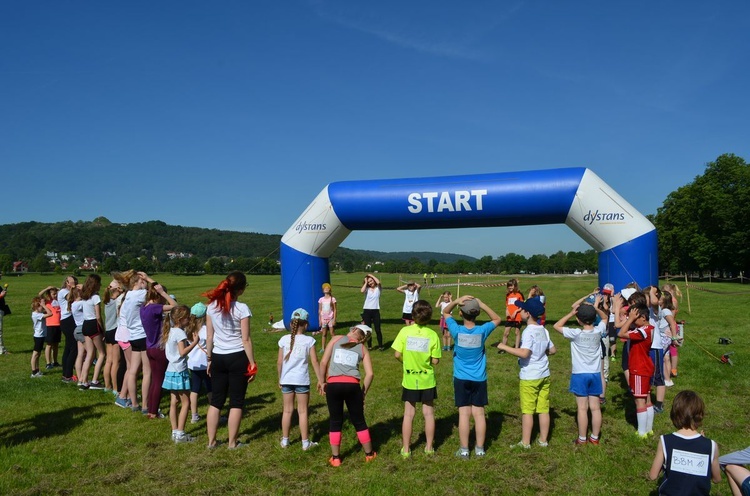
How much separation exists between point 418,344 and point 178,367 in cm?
295

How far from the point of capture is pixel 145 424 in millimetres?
6387

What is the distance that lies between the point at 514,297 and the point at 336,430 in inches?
274

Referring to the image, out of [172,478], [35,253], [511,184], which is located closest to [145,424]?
[172,478]

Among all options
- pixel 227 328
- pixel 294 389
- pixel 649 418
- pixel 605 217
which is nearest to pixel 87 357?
pixel 227 328

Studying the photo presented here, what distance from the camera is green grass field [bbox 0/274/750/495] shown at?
4660 millimetres

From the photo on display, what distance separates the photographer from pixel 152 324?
20.4 feet

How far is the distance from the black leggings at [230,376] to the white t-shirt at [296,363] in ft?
1.45

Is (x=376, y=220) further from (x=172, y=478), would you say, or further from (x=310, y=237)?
(x=172, y=478)

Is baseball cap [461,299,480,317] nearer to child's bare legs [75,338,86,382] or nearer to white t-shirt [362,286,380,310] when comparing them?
white t-shirt [362,286,380,310]

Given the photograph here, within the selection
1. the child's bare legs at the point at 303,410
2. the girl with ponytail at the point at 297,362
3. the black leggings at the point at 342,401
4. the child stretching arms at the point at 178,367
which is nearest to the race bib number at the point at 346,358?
the black leggings at the point at 342,401

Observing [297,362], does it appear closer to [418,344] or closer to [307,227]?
[418,344]

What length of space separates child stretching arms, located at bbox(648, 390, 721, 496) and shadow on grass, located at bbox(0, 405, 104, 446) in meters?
6.67

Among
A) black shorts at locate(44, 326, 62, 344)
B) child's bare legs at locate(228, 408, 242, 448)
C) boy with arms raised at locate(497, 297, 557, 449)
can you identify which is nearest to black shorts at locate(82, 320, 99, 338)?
black shorts at locate(44, 326, 62, 344)

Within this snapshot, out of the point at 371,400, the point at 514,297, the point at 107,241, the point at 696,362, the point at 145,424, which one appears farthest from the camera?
the point at 107,241
